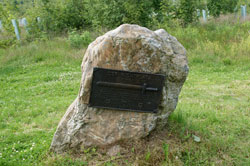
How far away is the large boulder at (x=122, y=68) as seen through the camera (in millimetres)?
3439

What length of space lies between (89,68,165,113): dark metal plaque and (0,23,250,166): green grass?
61 centimetres

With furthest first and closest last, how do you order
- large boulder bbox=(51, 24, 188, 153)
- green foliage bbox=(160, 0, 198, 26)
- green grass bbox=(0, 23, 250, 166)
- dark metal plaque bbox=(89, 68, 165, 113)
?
1. green foliage bbox=(160, 0, 198, 26)
2. green grass bbox=(0, 23, 250, 166)
3. dark metal plaque bbox=(89, 68, 165, 113)
4. large boulder bbox=(51, 24, 188, 153)

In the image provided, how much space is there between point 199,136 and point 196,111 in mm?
1139

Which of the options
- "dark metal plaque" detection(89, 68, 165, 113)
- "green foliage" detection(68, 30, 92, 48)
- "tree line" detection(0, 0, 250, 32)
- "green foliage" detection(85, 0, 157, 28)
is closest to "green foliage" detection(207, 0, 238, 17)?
"tree line" detection(0, 0, 250, 32)

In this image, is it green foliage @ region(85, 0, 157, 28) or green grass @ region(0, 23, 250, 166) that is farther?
green foliage @ region(85, 0, 157, 28)

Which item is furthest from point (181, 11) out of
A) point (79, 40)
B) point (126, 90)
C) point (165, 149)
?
point (165, 149)

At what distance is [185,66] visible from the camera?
3766mm

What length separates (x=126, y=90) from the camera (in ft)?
12.1

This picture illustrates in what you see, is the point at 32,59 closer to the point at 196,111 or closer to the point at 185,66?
the point at 196,111

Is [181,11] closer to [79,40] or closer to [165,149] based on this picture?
[79,40]

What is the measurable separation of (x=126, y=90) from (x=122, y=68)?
0.35m

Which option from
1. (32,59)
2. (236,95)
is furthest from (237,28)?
(32,59)

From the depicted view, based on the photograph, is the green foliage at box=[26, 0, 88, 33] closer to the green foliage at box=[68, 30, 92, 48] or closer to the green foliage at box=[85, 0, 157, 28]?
the green foliage at box=[85, 0, 157, 28]

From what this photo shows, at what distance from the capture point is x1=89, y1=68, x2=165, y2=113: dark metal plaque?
11.6 feet
